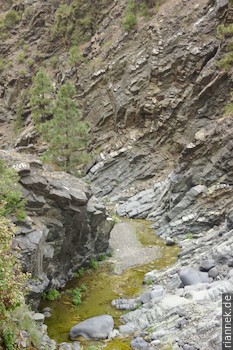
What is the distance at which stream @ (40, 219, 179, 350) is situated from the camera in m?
15.6

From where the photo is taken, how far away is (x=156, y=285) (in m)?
19.2

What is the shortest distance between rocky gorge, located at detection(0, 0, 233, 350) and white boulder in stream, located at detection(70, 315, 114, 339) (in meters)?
0.60

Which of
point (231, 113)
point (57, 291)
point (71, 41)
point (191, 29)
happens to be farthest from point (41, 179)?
point (71, 41)

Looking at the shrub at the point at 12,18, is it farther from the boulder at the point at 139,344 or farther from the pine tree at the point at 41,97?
the boulder at the point at 139,344

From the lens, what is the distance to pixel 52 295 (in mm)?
18297

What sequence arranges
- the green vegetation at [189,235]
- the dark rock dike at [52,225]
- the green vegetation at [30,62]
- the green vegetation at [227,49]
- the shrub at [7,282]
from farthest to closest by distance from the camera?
the green vegetation at [30,62], the green vegetation at [227,49], the green vegetation at [189,235], the dark rock dike at [52,225], the shrub at [7,282]

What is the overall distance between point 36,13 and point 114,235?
55.5 metres

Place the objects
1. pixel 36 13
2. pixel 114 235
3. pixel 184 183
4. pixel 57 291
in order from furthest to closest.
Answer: pixel 36 13
pixel 184 183
pixel 114 235
pixel 57 291

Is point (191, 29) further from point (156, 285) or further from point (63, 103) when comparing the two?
point (156, 285)

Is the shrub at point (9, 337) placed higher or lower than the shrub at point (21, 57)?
lower

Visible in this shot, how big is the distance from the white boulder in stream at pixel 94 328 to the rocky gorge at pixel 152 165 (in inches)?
23.8

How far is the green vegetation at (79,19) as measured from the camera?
6084 centimetres

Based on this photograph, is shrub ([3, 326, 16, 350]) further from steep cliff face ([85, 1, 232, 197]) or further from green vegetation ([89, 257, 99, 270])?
steep cliff face ([85, 1, 232, 197])

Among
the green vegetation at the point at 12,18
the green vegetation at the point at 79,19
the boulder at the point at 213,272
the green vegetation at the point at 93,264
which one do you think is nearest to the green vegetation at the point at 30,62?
the green vegetation at the point at 79,19
